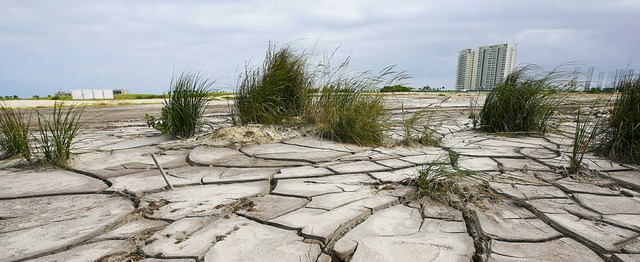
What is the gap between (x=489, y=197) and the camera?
1.93 m

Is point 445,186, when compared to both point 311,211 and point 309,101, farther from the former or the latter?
point 309,101

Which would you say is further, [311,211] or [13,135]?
[13,135]

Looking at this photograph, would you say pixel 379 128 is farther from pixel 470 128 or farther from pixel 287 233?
pixel 287 233

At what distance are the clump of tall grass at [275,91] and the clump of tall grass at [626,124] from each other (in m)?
2.86

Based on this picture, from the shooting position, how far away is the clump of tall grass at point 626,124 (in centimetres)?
274

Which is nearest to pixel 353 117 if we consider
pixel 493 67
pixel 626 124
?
pixel 626 124

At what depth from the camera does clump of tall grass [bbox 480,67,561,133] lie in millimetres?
4027

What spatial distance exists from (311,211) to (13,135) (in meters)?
2.66

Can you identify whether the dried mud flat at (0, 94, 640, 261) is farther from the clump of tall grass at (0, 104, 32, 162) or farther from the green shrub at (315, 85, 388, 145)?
the green shrub at (315, 85, 388, 145)

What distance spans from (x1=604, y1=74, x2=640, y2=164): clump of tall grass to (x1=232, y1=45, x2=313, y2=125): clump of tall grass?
113 inches

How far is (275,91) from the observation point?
409 centimetres

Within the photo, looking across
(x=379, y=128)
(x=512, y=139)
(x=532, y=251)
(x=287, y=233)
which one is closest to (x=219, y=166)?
(x=287, y=233)

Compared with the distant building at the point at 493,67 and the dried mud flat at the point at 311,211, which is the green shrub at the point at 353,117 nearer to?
the dried mud flat at the point at 311,211

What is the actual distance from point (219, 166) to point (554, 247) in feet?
7.14
